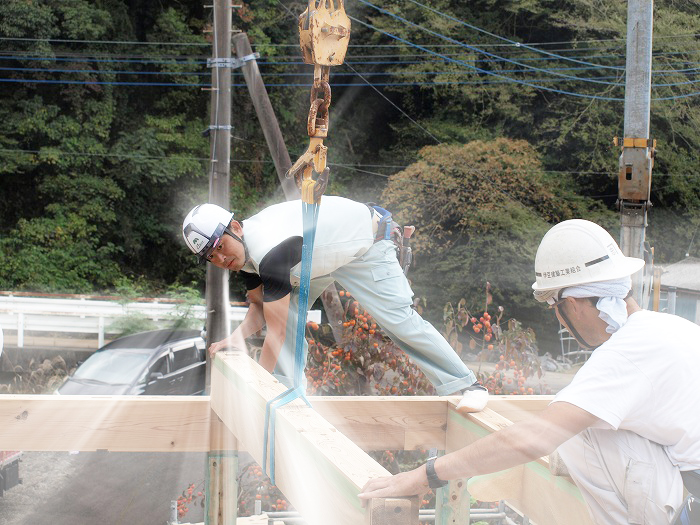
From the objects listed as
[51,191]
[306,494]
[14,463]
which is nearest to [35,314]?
[51,191]

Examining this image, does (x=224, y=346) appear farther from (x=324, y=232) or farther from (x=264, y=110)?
(x=264, y=110)

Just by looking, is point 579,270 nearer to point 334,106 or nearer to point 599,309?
point 599,309

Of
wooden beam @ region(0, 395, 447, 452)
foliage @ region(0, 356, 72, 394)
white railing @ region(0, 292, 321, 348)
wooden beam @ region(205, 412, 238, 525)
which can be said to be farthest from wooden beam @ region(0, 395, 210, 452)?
white railing @ region(0, 292, 321, 348)

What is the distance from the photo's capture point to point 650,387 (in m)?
1.61

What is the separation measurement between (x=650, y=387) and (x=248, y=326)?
1948 millimetres

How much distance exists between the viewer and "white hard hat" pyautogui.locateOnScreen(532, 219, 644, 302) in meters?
1.76

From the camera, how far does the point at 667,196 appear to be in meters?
17.3

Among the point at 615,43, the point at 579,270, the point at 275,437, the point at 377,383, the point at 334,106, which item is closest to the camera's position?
the point at 579,270

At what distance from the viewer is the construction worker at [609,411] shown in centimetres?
157

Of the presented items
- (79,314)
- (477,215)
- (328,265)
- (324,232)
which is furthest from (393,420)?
(477,215)

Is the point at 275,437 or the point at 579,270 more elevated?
the point at 579,270

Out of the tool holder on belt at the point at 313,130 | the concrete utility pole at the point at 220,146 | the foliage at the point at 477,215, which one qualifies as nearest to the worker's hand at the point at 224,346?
the tool holder on belt at the point at 313,130

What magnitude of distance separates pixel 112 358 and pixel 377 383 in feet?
17.9

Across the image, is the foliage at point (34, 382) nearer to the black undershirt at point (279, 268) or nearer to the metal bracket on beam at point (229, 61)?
the metal bracket on beam at point (229, 61)
